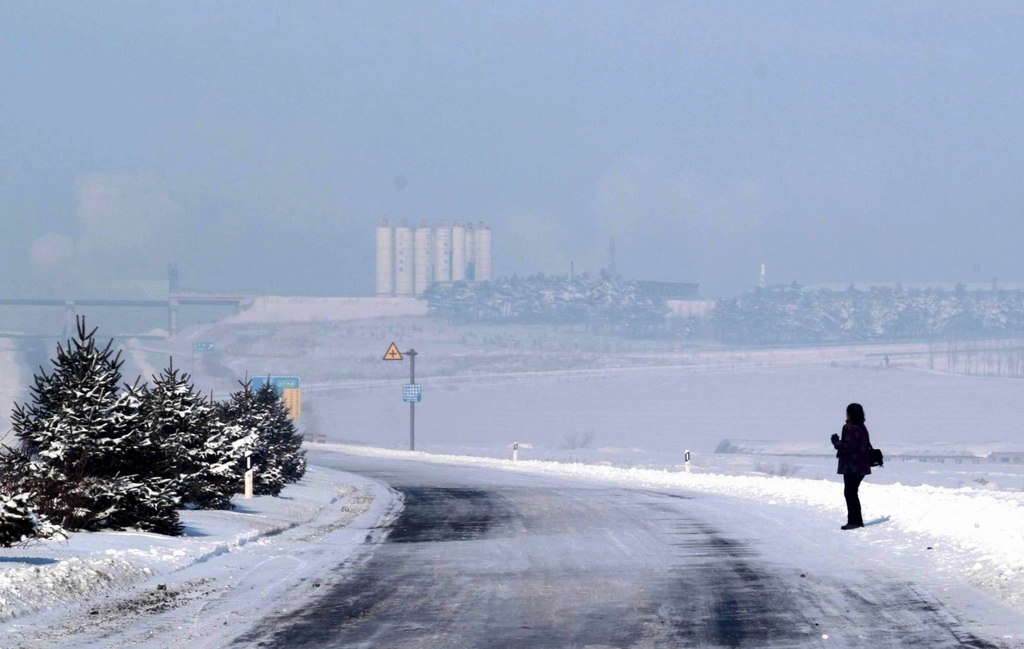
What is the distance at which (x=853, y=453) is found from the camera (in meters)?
18.1

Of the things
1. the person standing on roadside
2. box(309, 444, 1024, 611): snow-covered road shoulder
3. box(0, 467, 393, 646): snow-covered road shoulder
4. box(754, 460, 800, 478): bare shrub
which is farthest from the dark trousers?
box(754, 460, 800, 478): bare shrub

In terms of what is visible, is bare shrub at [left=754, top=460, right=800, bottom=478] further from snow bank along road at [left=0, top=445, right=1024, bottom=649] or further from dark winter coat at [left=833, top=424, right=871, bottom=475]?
dark winter coat at [left=833, top=424, right=871, bottom=475]

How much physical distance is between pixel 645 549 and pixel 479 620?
245 inches

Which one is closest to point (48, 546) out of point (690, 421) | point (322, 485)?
point (322, 485)

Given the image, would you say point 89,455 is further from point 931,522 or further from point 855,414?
point 931,522

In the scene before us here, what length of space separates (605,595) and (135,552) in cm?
589

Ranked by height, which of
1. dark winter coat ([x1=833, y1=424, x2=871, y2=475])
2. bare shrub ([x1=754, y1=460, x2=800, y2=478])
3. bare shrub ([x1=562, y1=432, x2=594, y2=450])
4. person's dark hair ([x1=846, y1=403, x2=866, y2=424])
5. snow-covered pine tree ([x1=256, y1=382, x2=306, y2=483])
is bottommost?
bare shrub ([x1=562, y1=432, x2=594, y2=450])

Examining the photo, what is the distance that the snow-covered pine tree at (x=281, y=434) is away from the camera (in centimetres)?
3606

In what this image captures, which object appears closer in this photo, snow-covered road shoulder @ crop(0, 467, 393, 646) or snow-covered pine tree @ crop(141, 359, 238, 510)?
snow-covered road shoulder @ crop(0, 467, 393, 646)

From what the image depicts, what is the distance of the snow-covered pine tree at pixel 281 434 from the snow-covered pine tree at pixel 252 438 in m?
1.27

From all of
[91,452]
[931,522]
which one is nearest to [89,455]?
[91,452]

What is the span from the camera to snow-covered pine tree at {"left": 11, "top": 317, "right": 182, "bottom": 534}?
56.0ft

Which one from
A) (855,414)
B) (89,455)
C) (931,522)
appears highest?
(855,414)

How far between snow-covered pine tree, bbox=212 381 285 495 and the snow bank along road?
3325 millimetres
